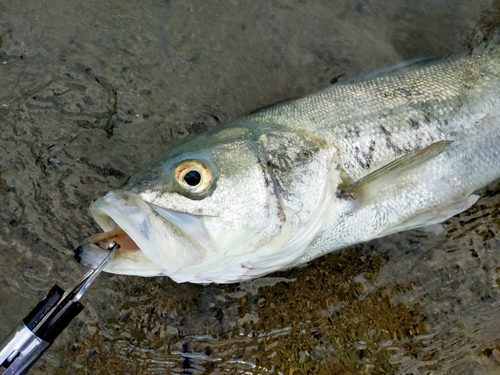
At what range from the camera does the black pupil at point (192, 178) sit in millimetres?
2270

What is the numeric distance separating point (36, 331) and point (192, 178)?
0.97 metres

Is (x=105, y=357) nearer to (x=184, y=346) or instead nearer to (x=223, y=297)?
(x=184, y=346)

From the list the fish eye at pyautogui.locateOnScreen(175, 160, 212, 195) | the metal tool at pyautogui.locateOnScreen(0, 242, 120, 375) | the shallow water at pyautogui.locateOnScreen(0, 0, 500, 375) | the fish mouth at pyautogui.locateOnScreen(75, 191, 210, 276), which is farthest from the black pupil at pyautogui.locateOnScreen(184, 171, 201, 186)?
the shallow water at pyautogui.locateOnScreen(0, 0, 500, 375)

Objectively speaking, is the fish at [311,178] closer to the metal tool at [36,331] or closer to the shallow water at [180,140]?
the metal tool at [36,331]

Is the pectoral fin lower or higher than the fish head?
lower

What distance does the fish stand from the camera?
7.30 feet

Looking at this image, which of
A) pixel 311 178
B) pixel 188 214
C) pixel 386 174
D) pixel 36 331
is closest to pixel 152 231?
pixel 188 214

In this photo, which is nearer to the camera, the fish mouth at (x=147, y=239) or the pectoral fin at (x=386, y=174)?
the fish mouth at (x=147, y=239)

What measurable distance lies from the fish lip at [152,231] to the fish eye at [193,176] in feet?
0.49

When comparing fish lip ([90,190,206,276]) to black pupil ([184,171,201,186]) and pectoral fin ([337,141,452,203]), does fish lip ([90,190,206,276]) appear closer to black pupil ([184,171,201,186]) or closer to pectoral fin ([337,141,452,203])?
black pupil ([184,171,201,186])

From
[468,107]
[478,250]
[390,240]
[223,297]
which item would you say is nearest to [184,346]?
[223,297]

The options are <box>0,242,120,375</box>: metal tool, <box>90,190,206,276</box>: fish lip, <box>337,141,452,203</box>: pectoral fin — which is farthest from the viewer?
<box>337,141,452,203</box>: pectoral fin

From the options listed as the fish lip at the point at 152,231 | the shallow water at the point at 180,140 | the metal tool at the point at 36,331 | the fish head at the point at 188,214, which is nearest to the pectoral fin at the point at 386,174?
the fish head at the point at 188,214

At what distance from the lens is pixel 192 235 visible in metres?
2.20
